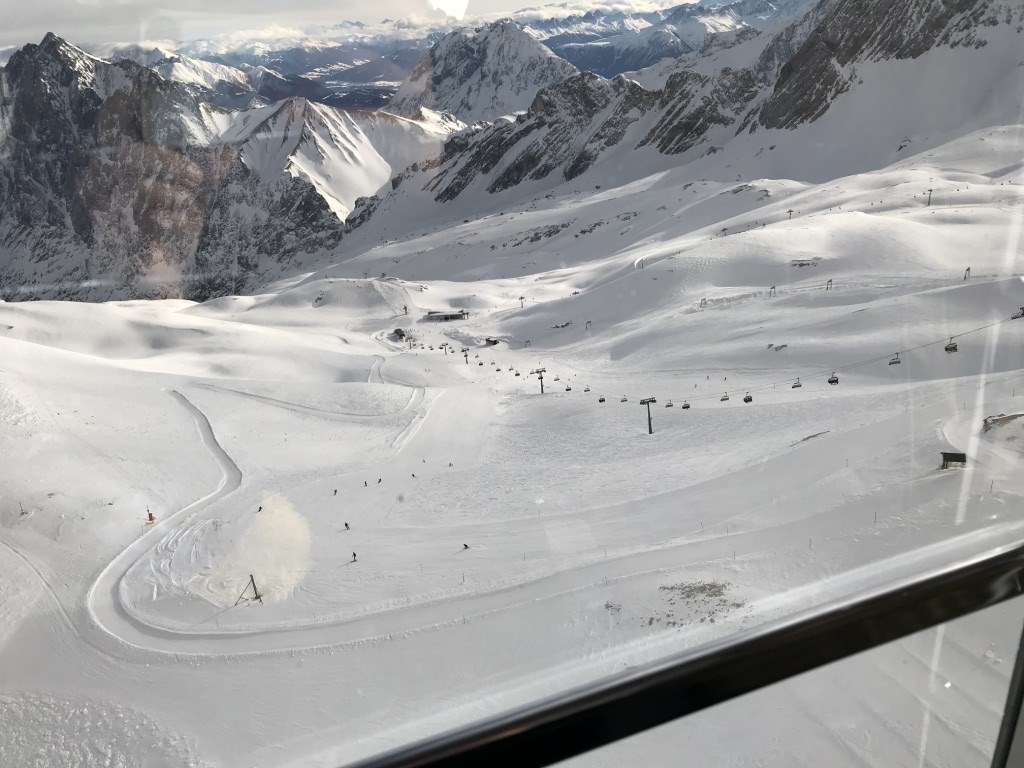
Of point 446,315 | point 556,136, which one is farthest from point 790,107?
point 446,315

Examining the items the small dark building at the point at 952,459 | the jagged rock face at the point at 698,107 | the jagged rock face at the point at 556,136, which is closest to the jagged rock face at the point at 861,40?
the jagged rock face at the point at 698,107

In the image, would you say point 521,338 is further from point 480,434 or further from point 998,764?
point 998,764

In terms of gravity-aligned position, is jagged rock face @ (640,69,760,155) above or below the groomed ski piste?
above

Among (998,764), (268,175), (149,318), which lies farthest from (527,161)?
(998,764)

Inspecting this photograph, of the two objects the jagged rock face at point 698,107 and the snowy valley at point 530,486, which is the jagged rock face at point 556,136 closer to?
the jagged rock face at point 698,107

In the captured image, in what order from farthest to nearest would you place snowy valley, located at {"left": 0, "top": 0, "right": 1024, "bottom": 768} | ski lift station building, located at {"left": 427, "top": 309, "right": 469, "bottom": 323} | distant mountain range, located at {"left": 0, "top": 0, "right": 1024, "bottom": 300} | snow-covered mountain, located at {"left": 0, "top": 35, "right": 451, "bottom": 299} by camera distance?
snow-covered mountain, located at {"left": 0, "top": 35, "right": 451, "bottom": 299} → distant mountain range, located at {"left": 0, "top": 0, "right": 1024, "bottom": 300} → ski lift station building, located at {"left": 427, "top": 309, "right": 469, "bottom": 323} → snowy valley, located at {"left": 0, "top": 0, "right": 1024, "bottom": 768}

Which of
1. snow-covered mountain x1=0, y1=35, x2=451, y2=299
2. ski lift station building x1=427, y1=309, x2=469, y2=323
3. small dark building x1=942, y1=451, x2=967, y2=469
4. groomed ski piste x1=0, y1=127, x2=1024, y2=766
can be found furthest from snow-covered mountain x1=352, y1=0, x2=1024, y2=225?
small dark building x1=942, y1=451, x2=967, y2=469

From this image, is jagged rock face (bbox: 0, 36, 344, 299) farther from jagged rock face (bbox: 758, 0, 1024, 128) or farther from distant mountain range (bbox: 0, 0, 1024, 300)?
jagged rock face (bbox: 758, 0, 1024, 128)
